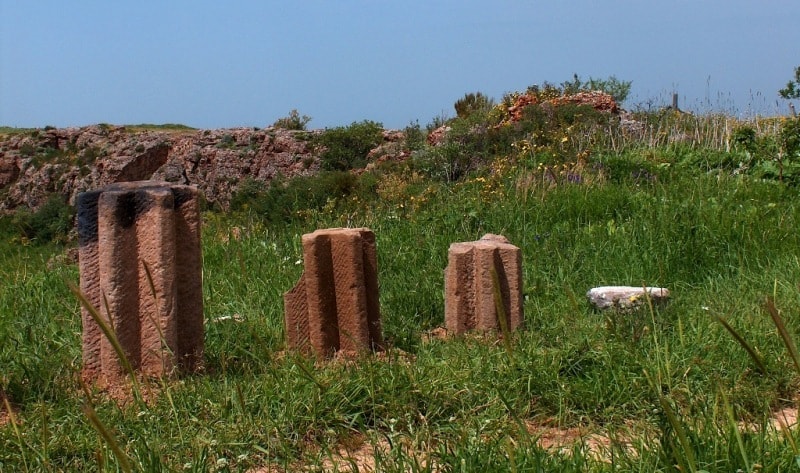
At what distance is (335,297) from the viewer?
15.5 ft

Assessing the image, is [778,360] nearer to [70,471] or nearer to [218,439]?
[218,439]

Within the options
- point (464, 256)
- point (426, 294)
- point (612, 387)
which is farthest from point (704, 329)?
point (426, 294)

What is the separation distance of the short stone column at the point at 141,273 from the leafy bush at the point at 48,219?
15880mm

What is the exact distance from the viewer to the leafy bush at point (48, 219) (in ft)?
66.3

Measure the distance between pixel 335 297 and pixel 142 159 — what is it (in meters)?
20.9

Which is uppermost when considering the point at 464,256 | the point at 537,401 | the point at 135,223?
the point at 135,223

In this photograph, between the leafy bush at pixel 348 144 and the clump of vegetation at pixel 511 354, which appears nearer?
the clump of vegetation at pixel 511 354

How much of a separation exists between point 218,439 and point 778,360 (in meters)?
2.62

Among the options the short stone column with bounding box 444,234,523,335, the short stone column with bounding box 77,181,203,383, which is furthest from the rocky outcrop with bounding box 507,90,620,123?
the short stone column with bounding box 77,181,203,383

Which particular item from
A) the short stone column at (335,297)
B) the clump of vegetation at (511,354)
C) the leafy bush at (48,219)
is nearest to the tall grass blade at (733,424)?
the clump of vegetation at (511,354)

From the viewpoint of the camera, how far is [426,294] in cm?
571

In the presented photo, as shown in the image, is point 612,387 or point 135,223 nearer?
point 612,387

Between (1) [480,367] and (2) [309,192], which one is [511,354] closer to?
(1) [480,367]

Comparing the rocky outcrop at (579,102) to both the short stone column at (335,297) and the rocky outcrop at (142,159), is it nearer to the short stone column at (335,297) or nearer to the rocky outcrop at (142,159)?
the rocky outcrop at (142,159)
